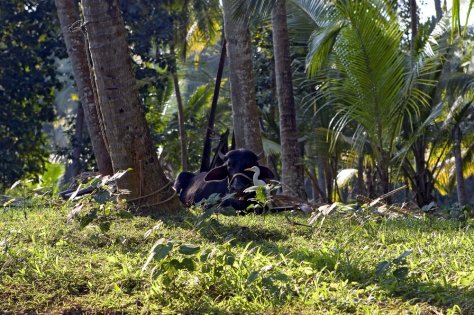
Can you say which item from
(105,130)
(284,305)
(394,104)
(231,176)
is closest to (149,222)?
(105,130)

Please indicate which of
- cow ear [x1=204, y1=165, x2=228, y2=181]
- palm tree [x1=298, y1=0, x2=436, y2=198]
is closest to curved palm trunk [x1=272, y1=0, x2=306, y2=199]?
palm tree [x1=298, y1=0, x2=436, y2=198]

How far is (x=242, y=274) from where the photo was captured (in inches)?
208

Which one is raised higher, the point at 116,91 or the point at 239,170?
the point at 116,91

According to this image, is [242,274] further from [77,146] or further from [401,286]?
[77,146]

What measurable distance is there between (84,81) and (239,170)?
3119mm

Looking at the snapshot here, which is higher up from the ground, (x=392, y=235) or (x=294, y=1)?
(x=294, y=1)

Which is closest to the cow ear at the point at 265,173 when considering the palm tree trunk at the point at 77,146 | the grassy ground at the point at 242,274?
the grassy ground at the point at 242,274

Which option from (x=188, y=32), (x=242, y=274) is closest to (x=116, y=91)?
(x=242, y=274)

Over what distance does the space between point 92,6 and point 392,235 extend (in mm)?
3664

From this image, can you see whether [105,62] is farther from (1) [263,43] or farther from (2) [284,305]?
(1) [263,43]

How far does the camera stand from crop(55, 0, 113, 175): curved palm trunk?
37.2 ft

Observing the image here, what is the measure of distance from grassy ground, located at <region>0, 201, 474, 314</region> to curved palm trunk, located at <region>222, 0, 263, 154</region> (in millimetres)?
4679

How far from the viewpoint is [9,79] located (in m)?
18.6

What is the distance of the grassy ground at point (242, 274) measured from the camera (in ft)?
16.0
